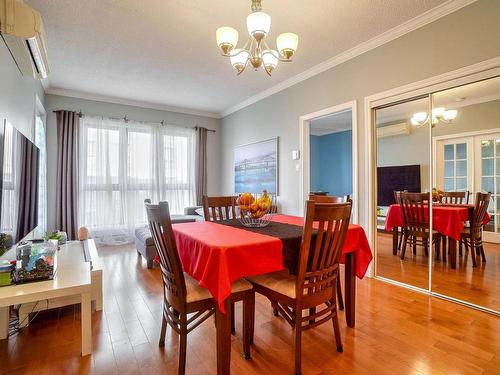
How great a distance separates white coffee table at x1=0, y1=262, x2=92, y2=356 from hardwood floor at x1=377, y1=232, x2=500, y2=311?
2.88 m

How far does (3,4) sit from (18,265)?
5.54 ft

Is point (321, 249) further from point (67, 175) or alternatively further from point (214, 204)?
point (67, 175)

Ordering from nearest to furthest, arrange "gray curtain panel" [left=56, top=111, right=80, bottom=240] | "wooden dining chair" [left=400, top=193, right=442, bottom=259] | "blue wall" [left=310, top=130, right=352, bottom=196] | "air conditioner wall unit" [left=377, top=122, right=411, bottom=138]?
"wooden dining chair" [left=400, top=193, right=442, bottom=259] < "air conditioner wall unit" [left=377, top=122, right=411, bottom=138] < "gray curtain panel" [left=56, top=111, right=80, bottom=240] < "blue wall" [left=310, top=130, right=352, bottom=196]

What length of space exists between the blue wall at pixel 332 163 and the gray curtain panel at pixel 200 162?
9.41 ft

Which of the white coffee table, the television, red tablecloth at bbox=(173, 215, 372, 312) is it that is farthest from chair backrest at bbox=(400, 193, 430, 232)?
the television

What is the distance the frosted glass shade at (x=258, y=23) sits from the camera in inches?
73.2

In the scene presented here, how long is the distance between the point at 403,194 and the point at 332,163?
4.34m

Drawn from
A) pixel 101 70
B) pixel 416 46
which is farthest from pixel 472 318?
pixel 101 70

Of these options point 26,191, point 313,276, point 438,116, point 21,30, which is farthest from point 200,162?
point 313,276

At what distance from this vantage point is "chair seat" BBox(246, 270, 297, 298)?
1566 mm

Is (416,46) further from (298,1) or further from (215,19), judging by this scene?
(215,19)

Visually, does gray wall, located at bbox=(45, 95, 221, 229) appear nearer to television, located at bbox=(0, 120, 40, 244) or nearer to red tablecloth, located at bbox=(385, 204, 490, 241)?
television, located at bbox=(0, 120, 40, 244)

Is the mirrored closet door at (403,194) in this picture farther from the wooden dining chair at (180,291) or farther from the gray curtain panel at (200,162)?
the gray curtain panel at (200,162)

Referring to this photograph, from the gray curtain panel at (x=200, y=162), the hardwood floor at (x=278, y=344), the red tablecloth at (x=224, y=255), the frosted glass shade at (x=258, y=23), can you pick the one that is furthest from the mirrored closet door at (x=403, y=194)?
the gray curtain panel at (x=200, y=162)
